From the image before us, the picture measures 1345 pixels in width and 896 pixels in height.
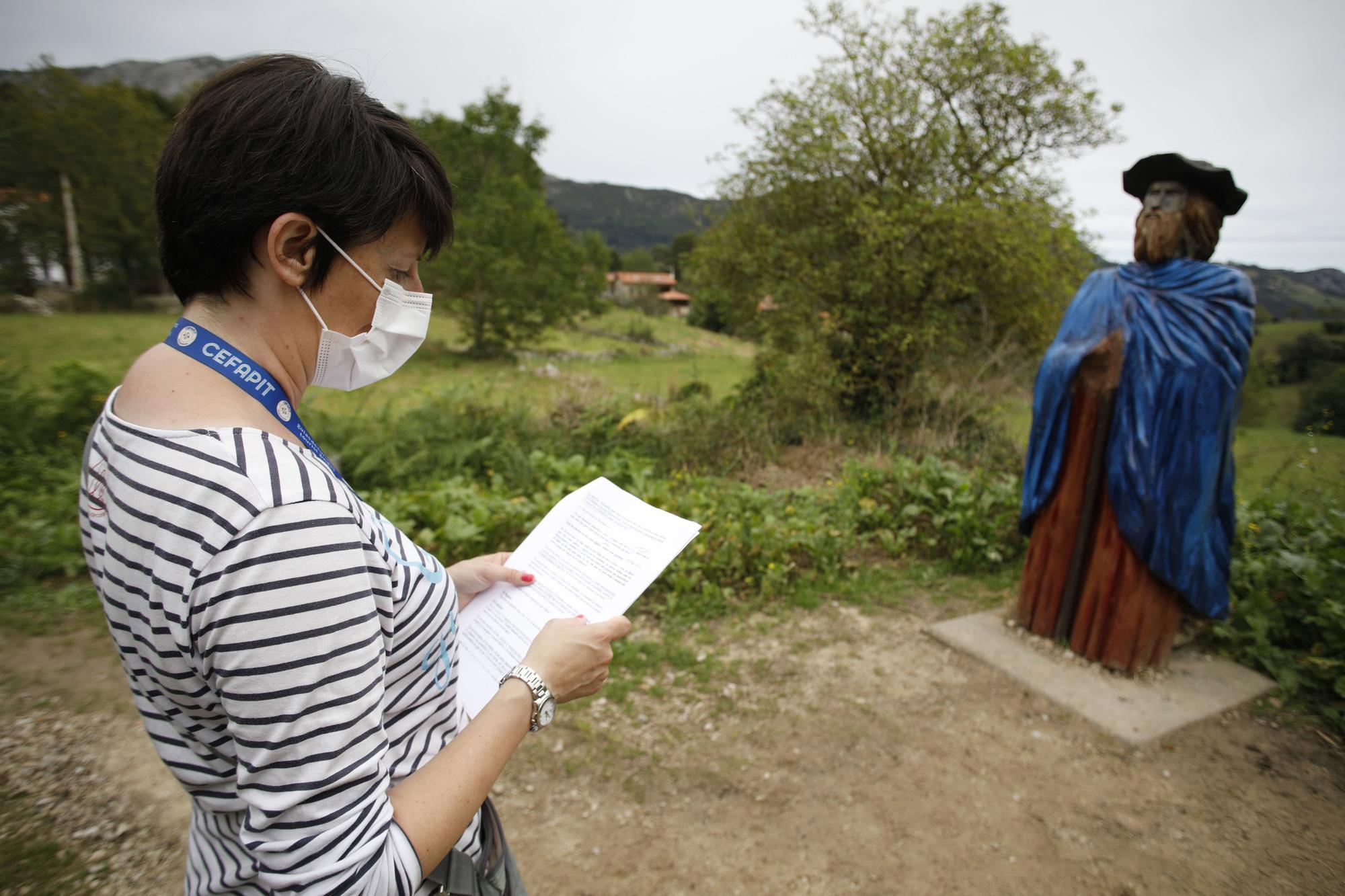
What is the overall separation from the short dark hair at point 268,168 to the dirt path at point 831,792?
8.06 ft

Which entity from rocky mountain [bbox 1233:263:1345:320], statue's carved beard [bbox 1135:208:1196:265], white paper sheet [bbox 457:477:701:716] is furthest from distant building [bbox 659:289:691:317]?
white paper sheet [bbox 457:477:701:716]

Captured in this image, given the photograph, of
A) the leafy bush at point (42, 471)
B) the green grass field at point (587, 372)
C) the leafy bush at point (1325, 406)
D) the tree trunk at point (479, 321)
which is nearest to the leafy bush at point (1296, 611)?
the green grass field at point (587, 372)

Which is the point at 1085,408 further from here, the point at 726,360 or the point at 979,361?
the point at 726,360

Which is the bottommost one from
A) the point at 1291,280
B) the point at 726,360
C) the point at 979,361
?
the point at 726,360

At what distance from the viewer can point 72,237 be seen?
23.6 meters

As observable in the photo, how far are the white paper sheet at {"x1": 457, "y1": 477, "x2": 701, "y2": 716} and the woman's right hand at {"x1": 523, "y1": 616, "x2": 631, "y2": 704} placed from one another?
0.08m

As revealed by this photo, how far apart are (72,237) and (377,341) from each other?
30.9 m

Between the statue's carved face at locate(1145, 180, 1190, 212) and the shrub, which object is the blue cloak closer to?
the statue's carved face at locate(1145, 180, 1190, 212)

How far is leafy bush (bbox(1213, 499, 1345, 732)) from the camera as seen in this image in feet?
11.9

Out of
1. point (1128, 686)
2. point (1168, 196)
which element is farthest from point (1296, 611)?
point (1168, 196)

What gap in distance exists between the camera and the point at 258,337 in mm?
1003

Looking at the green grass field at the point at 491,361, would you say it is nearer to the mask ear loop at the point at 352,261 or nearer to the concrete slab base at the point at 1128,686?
the concrete slab base at the point at 1128,686

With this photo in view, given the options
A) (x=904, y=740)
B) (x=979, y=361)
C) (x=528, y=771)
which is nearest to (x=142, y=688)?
(x=528, y=771)

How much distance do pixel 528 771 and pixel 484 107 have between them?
23.3 metres
